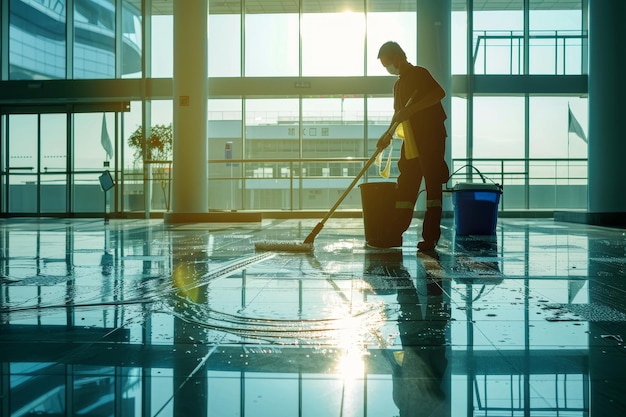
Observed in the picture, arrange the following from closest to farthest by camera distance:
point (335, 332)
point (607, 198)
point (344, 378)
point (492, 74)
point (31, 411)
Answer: point (31, 411) → point (344, 378) → point (335, 332) → point (607, 198) → point (492, 74)

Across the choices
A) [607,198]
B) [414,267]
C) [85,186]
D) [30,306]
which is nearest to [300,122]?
[85,186]

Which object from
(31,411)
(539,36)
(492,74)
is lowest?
(31,411)

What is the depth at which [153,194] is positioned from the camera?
1435 cm

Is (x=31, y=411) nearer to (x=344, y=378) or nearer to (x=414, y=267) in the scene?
(x=344, y=378)

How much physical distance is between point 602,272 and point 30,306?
2.83m

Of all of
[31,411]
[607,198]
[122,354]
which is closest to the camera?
[31,411]

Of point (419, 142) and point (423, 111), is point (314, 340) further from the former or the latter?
point (423, 111)

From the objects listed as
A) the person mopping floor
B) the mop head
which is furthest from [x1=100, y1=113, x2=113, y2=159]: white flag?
the person mopping floor

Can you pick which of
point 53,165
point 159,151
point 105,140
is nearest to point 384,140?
point 159,151

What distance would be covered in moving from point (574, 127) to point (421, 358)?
1415 cm

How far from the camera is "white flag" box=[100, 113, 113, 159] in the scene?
14906mm

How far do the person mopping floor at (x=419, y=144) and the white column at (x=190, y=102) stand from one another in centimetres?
640

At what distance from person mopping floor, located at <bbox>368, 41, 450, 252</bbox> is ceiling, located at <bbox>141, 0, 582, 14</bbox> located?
425 inches

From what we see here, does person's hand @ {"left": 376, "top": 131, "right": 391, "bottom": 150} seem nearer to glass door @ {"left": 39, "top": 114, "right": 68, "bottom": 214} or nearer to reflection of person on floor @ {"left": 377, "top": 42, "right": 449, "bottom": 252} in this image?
reflection of person on floor @ {"left": 377, "top": 42, "right": 449, "bottom": 252}
